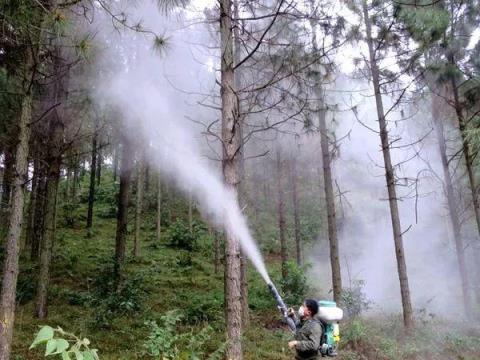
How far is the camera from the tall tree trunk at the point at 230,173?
16.8 ft

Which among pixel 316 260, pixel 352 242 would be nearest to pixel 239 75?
pixel 316 260

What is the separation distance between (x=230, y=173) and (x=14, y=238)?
3398 millimetres

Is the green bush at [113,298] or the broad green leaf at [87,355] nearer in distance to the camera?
the broad green leaf at [87,355]

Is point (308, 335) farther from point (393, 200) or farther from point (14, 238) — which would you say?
point (393, 200)

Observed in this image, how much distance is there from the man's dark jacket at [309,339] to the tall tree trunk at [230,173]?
31.5 inches

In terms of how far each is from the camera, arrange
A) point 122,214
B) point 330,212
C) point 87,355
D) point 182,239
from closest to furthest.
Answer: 1. point 87,355
2. point 122,214
3. point 330,212
4. point 182,239

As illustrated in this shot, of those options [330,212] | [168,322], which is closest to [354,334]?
[330,212]

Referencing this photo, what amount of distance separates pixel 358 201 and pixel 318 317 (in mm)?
29123

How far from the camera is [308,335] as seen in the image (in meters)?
5.38

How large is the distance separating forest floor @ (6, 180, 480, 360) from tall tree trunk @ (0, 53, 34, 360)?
5.67 ft

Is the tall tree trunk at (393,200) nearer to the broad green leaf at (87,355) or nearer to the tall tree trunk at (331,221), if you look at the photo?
the tall tree trunk at (331,221)

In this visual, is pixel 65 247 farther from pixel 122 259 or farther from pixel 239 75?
pixel 239 75

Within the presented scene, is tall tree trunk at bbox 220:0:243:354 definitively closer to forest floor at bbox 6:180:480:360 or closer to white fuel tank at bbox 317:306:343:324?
forest floor at bbox 6:180:480:360

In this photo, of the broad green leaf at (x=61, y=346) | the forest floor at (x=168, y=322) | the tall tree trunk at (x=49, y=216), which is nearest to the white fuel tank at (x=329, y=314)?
the forest floor at (x=168, y=322)
